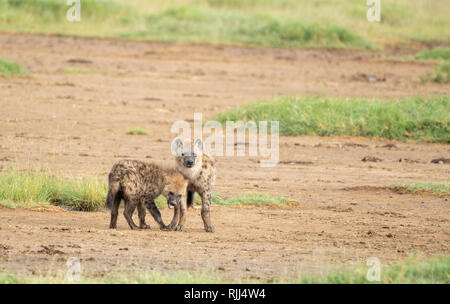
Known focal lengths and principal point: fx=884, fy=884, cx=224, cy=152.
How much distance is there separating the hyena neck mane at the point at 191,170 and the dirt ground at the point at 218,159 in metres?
0.54

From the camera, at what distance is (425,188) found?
10.9 metres

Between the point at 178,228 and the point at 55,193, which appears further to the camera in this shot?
the point at 55,193

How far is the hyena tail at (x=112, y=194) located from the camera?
852 cm

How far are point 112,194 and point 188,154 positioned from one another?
0.84m

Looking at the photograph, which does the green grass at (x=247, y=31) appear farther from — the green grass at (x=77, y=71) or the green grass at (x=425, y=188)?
the green grass at (x=425, y=188)

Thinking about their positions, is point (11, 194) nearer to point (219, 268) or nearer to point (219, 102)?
point (219, 268)

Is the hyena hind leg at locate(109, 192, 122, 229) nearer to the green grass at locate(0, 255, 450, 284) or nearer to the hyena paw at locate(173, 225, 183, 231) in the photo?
the hyena paw at locate(173, 225, 183, 231)

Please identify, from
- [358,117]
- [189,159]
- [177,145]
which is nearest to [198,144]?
[177,145]

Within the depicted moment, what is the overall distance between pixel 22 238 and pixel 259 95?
1170cm

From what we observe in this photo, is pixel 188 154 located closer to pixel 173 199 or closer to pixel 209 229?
pixel 173 199

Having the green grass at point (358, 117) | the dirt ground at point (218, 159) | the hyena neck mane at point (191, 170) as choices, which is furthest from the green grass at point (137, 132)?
the hyena neck mane at point (191, 170)

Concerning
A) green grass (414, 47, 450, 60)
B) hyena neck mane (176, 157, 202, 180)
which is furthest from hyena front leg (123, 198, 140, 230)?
green grass (414, 47, 450, 60)

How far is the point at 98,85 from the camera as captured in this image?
62.6 feet
